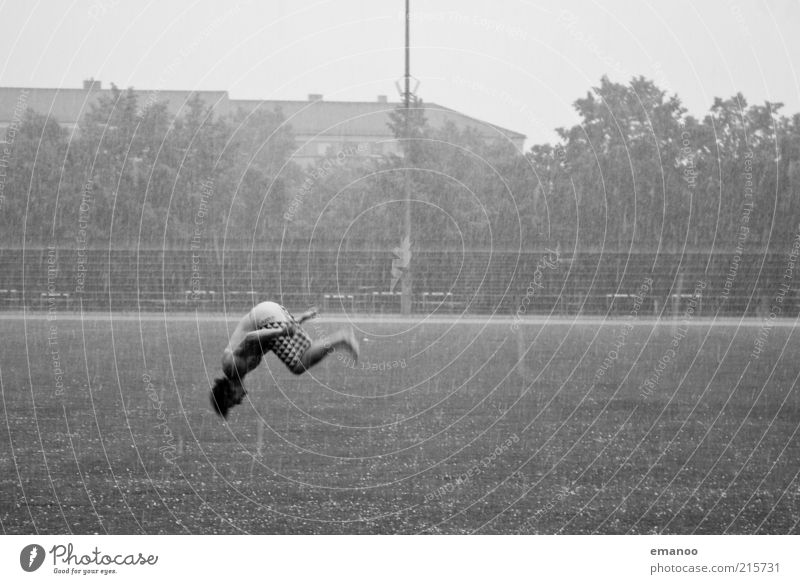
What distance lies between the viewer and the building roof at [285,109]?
42.9 m

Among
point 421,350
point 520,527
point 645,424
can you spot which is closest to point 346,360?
point 421,350

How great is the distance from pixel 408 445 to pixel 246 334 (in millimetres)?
3904

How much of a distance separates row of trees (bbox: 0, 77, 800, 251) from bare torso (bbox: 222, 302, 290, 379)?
25318 millimetres

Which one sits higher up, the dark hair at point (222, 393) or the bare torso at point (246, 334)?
the bare torso at point (246, 334)

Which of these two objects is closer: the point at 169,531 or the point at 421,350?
the point at 169,531

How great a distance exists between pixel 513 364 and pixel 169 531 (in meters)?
11.3

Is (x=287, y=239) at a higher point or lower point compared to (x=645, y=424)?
higher

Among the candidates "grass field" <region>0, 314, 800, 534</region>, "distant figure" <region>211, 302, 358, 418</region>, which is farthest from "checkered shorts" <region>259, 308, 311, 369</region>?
"grass field" <region>0, 314, 800, 534</region>

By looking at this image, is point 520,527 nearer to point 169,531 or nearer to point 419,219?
point 169,531

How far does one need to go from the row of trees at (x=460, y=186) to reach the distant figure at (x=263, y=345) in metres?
24.5

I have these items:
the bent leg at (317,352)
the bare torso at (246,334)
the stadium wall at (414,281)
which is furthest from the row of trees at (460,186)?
the bare torso at (246,334)

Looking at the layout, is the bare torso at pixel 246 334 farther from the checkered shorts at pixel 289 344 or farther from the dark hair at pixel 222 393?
the dark hair at pixel 222 393

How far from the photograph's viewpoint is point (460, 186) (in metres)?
35.6

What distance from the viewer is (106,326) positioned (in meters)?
26.5
